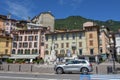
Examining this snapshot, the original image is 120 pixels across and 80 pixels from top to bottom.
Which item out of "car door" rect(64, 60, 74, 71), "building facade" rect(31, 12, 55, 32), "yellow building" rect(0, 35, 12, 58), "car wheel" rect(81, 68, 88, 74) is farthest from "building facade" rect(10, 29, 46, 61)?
"car wheel" rect(81, 68, 88, 74)

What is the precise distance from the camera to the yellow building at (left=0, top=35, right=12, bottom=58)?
65750 mm

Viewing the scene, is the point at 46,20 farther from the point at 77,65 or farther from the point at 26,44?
the point at 77,65

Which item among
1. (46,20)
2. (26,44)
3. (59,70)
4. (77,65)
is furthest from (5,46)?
(77,65)

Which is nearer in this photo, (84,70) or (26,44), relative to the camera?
(84,70)

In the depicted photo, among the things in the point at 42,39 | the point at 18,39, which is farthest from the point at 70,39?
the point at 18,39

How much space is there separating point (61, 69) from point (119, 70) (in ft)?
22.0

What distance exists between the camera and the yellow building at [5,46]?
65750mm

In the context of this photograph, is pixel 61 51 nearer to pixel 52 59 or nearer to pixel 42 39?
pixel 42 39

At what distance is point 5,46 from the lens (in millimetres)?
67062

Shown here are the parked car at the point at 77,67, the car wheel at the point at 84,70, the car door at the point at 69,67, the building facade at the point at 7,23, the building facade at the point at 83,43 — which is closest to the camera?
the car wheel at the point at 84,70

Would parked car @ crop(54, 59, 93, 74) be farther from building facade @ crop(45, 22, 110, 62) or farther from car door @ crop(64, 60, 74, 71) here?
building facade @ crop(45, 22, 110, 62)

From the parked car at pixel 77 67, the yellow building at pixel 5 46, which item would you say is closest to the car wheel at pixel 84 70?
the parked car at pixel 77 67

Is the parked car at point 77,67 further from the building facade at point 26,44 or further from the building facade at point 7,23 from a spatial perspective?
the building facade at point 7,23

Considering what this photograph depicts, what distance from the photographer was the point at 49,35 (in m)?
64.8
